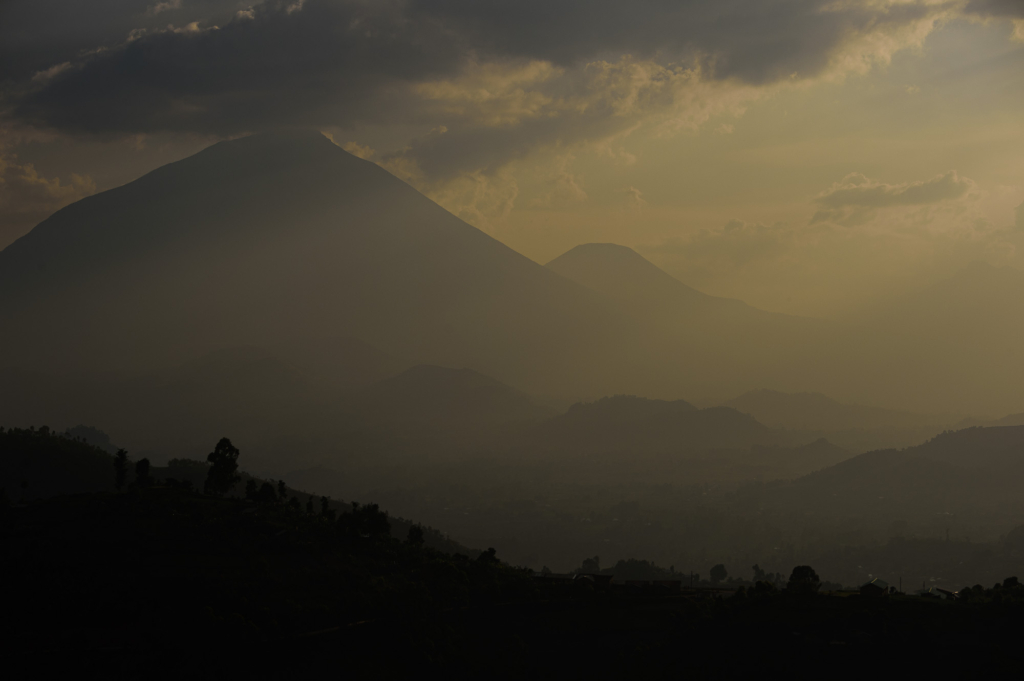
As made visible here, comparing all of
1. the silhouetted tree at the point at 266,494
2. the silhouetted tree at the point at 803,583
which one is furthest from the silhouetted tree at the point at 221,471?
the silhouetted tree at the point at 803,583

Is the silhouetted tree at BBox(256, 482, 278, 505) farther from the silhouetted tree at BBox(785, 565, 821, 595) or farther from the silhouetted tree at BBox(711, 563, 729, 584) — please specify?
the silhouetted tree at BBox(711, 563, 729, 584)

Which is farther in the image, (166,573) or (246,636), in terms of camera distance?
(166,573)

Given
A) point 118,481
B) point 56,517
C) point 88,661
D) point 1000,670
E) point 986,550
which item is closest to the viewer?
point 88,661

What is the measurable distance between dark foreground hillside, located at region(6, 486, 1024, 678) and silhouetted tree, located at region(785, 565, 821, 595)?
46 cm

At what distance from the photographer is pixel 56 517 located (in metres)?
54.9

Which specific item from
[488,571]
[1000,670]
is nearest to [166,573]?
[488,571]

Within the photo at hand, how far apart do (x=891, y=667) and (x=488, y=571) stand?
31.4 m

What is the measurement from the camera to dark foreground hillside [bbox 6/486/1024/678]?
43531 mm

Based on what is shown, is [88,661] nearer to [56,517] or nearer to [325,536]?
[56,517]

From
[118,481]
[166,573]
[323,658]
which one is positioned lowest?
[323,658]

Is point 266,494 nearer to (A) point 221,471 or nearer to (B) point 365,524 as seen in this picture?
(A) point 221,471

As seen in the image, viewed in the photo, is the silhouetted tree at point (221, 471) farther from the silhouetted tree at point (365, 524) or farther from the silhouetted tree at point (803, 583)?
the silhouetted tree at point (803, 583)

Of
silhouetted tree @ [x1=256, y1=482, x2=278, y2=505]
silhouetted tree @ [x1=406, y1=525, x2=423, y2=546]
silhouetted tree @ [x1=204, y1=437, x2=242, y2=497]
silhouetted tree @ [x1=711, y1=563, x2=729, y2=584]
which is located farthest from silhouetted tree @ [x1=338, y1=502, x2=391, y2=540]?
silhouetted tree @ [x1=711, y1=563, x2=729, y2=584]

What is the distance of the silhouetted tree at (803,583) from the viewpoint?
5988 centimetres
